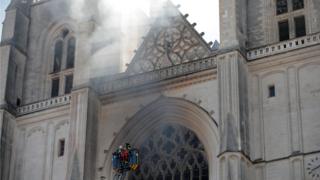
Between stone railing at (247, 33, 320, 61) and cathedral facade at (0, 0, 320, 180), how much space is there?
4 centimetres

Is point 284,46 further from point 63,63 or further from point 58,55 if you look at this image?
point 58,55

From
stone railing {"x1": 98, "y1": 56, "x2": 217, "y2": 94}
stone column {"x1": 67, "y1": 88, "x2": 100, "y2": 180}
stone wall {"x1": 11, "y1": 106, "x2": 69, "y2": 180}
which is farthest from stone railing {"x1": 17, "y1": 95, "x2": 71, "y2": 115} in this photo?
stone railing {"x1": 98, "y1": 56, "x2": 217, "y2": 94}

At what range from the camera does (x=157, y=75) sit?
3114 centimetres

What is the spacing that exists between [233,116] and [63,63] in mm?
9473

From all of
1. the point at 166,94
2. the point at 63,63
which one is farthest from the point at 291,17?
the point at 63,63

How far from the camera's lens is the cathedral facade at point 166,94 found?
1103 inches

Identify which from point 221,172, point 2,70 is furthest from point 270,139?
point 2,70

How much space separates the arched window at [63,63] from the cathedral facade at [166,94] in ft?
0.13

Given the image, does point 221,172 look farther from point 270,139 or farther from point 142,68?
point 142,68

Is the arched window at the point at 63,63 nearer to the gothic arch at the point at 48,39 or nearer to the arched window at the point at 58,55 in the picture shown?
the arched window at the point at 58,55

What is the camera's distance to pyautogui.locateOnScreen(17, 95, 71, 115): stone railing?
33.0 meters

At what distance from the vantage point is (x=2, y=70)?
3406 centimetres

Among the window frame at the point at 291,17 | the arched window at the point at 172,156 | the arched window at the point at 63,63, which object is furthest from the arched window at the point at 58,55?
the window frame at the point at 291,17

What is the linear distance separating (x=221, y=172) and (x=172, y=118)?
4.05 m
